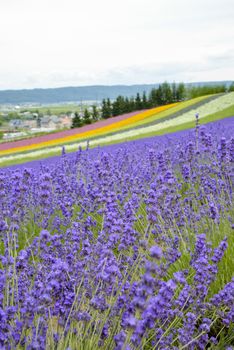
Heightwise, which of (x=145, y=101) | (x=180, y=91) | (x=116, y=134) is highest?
(x=180, y=91)

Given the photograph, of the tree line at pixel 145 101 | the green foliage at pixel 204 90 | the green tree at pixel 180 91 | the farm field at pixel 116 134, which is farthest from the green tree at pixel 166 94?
the farm field at pixel 116 134

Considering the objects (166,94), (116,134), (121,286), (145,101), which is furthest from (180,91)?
(121,286)

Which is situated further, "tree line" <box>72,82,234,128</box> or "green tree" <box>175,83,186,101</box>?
"green tree" <box>175,83,186,101</box>

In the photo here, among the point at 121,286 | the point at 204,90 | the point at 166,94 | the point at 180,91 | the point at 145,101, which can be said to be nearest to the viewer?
the point at 121,286

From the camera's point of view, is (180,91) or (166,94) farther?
(180,91)

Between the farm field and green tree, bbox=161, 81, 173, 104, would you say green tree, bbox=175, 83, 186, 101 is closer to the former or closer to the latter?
green tree, bbox=161, 81, 173, 104

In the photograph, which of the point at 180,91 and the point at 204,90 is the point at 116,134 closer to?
the point at 180,91

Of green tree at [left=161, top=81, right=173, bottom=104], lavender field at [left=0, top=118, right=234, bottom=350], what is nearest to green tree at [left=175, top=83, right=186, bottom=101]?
green tree at [left=161, top=81, right=173, bottom=104]

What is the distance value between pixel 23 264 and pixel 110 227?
1.85 ft

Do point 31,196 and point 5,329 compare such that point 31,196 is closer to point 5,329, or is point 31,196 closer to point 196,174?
point 196,174

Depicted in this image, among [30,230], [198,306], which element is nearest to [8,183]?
[30,230]

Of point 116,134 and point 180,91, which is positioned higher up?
point 180,91

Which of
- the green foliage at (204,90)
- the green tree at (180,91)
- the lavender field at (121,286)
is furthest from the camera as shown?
the green tree at (180,91)

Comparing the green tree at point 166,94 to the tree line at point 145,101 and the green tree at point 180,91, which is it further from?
the green tree at point 180,91
